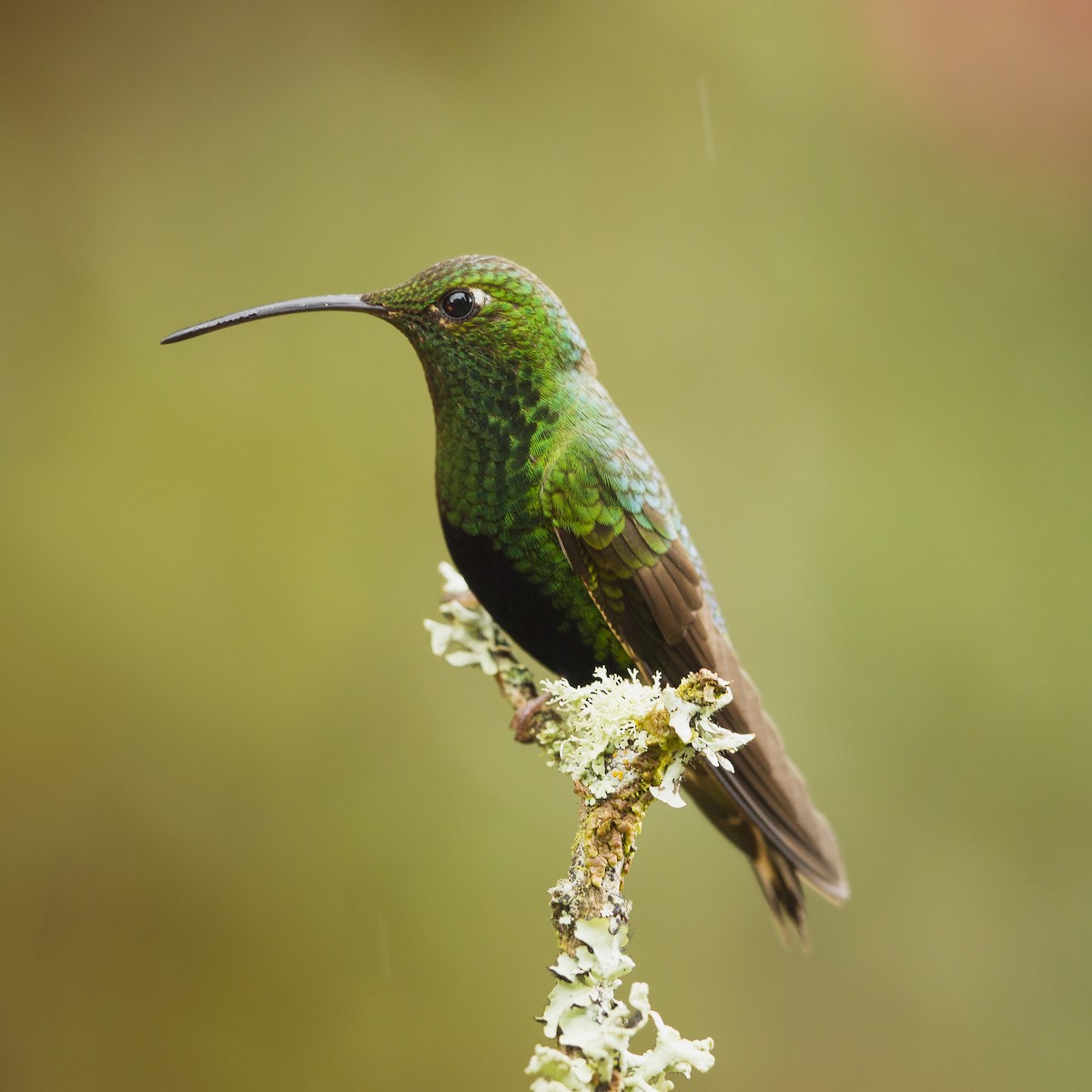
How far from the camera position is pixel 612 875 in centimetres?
116

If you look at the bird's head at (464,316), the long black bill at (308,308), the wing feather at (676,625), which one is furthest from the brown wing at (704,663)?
the long black bill at (308,308)

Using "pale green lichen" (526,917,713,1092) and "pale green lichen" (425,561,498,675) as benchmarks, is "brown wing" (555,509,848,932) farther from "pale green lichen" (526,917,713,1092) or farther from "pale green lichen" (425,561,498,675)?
"pale green lichen" (526,917,713,1092)

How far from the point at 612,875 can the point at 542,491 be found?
567 millimetres

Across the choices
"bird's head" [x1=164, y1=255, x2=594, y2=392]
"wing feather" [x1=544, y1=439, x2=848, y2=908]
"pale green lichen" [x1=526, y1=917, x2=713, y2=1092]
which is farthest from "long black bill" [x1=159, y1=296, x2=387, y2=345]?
"pale green lichen" [x1=526, y1=917, x2=713, y2=1092]

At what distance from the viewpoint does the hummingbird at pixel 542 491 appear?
1.55 meters

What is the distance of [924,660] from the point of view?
3.35 metres

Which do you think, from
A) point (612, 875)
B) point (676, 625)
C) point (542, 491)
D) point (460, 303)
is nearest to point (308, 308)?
point (460, 303)

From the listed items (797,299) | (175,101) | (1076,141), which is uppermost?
(175,101)

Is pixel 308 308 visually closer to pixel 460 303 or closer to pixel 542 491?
pixel 460 303

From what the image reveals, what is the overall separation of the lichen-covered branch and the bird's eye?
58 centimetres

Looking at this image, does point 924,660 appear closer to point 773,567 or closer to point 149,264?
point 773,567

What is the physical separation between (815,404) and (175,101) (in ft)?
6.97

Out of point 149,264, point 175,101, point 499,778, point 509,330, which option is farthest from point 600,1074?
point 175,101

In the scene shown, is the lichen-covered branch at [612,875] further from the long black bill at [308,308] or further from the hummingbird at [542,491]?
the long black bill at [308,308]
